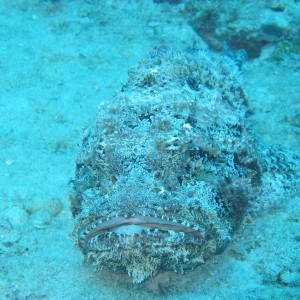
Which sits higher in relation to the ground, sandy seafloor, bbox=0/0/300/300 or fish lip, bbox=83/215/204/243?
fish lip, bbox=83/215/204/243

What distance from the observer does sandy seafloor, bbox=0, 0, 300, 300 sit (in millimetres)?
3738

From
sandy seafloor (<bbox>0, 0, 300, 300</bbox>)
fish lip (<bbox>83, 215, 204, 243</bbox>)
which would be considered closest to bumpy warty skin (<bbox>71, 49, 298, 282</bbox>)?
fish lip (<bbox>83, 215, 204, 243</bbox>)

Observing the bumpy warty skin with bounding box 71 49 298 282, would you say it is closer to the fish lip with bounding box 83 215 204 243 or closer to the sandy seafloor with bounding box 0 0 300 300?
the fish lip with bounding box 83 215 204 243

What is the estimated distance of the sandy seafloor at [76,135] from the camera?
3.74 m

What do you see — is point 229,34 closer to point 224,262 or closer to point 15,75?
point 15,75

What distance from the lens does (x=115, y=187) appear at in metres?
3.46

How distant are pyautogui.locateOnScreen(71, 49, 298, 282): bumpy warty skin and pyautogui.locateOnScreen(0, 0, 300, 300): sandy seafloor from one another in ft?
1.25

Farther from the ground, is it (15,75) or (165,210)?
(165,210)

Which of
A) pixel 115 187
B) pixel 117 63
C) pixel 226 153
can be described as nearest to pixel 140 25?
pixel 117 63

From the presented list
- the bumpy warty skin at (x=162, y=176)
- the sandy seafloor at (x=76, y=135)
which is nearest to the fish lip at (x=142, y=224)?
the bumpy warty skin at (x=162, y=176)

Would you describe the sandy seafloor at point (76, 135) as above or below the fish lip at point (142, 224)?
below

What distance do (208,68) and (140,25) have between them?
4238 millimetres

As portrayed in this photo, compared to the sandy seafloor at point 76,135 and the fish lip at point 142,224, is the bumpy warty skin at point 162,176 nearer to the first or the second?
the fish lip at point 142,224

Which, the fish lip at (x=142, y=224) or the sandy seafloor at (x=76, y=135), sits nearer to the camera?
the fish lip at (x=142, y=224)
